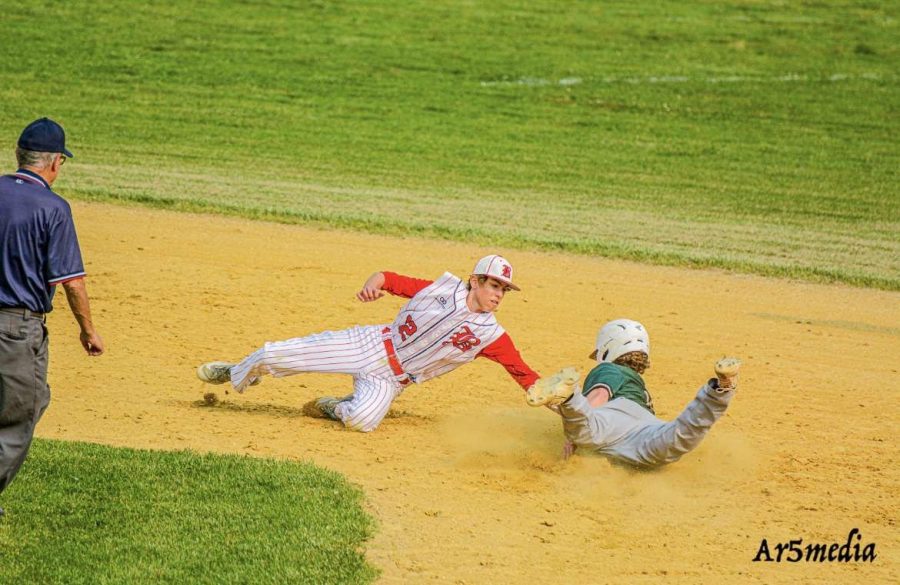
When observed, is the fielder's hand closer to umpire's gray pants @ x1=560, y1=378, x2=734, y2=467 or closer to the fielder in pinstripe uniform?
the fielder in pinstripe uniform

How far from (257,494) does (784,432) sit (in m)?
4.38

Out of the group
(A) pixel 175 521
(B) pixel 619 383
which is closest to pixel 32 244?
(A) pixel 175 521

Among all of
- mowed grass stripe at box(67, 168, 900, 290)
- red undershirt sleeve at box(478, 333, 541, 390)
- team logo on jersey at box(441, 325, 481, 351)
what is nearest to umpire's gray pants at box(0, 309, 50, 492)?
team logo on jersey at box(441, 325, 481, 351)

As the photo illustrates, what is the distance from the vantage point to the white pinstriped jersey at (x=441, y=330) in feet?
28.9

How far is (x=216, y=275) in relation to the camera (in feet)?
44.2

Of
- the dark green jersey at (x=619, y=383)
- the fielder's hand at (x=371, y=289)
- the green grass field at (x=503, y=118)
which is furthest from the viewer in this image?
the green grass field at (x=503, y=118)

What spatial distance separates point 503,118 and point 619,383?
1573 cm

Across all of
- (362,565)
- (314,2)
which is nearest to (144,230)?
(362,565)

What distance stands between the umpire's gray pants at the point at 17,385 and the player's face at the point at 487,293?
3.15 meters

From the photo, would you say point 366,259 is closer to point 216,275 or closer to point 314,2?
point 216,275

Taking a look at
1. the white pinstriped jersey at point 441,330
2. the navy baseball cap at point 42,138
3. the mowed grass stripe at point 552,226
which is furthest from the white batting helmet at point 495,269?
the mowed grass stripe at point 552,226

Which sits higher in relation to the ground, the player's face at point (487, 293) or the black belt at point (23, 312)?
the player's face at point (487, 293)

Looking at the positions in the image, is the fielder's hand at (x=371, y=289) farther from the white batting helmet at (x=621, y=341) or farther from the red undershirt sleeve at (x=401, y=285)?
the white batting helmet at (x=621, y=341)

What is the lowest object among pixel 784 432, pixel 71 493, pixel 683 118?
pixel 71 493
